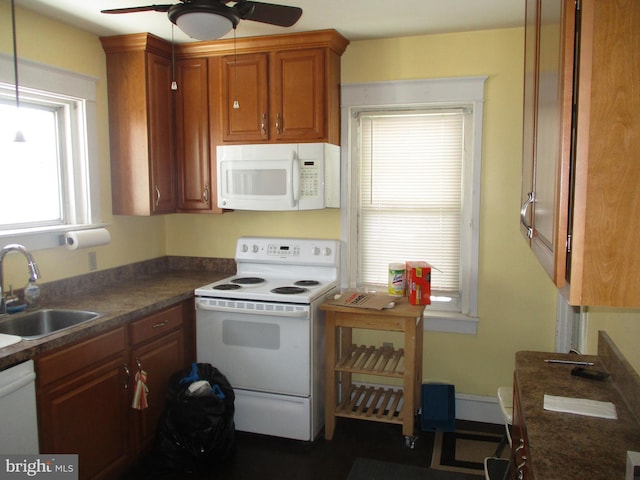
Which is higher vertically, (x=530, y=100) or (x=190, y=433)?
(x=530, y=100)

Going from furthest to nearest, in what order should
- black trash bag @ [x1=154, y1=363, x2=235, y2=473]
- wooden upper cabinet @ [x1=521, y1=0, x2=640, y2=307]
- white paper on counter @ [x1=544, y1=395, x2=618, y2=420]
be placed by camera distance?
black trash bag @ [x1=154, y1=363, x2=235, y2=473], white paper on counter @ [x1=544, y1=395, x2=618, y2=420], wooden upper cabinet @ [x1=521, y1=0, x2=640, y2=307]

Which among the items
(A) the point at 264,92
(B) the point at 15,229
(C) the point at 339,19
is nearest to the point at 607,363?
(C) the point at 339,19

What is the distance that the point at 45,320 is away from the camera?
2.55m

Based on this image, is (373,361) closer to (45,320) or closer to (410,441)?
(410,441)

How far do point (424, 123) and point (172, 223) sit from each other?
1904 mm

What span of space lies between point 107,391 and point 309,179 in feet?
5.09

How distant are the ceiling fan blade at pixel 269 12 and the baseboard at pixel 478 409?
95.5 inches

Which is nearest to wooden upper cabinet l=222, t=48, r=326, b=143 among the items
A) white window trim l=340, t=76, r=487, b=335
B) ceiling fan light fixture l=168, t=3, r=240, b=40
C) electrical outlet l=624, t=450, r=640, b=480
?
white window trim l=340, t=76, r=487, b=335

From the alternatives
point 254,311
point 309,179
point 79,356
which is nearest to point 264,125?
point 309,179

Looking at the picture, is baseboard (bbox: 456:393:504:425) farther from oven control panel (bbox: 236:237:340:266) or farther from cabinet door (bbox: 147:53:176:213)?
cabinet door (bbox: 147:53:176:213)

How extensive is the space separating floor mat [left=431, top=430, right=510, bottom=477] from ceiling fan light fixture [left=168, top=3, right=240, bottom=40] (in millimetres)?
2336

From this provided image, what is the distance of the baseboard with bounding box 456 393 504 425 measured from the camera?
3.22 meters

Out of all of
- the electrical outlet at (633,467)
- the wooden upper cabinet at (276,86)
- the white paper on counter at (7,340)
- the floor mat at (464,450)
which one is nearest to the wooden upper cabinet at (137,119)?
the wooden upper cabinet at (276,86)

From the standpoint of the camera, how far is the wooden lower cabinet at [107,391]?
7.01 ft
